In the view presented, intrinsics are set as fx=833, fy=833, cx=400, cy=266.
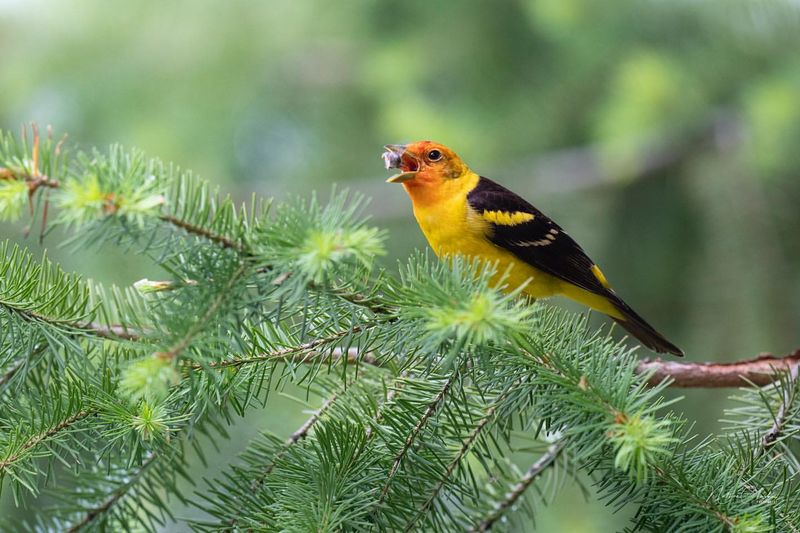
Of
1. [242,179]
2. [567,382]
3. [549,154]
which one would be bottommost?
[567,382]

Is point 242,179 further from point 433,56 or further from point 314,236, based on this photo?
point 314,236

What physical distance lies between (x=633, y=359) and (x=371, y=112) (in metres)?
4.04

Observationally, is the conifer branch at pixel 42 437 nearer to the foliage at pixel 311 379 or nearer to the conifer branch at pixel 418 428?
the foliage at pixel 311 379

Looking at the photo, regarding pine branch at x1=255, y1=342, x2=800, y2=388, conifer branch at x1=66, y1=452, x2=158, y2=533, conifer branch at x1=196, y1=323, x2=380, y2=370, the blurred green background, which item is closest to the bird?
pine branch at x1=255, y1=342, x2=800, y2=388

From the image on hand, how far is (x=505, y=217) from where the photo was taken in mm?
2955

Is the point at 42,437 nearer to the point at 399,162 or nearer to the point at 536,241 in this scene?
the point at 399,162

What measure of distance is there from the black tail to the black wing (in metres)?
0.10

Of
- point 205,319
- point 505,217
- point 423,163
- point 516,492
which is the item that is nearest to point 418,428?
point 516,492

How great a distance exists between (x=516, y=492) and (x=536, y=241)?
1.30m

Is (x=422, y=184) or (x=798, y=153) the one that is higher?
(x=798, y=153)

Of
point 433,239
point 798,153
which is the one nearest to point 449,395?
point 433,239

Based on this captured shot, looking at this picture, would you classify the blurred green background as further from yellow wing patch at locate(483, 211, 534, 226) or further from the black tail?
yellow wing patch at locate(483, 211, 534, 226)

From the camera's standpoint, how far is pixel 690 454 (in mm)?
1784

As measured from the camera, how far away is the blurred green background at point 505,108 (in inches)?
160
